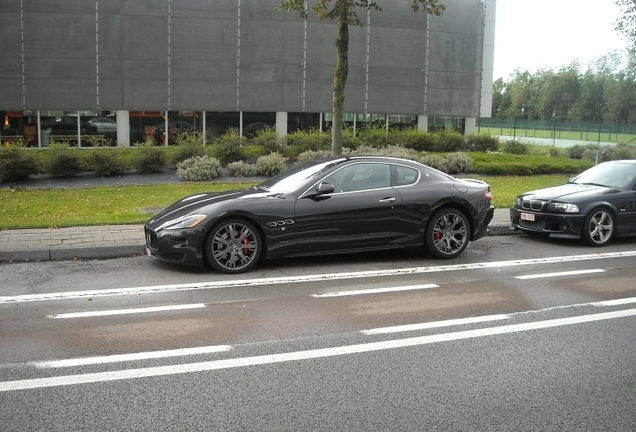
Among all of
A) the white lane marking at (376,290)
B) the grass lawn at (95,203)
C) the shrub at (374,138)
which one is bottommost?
the white lane marking at (376,290)

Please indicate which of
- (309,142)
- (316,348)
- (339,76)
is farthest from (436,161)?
(316,348)

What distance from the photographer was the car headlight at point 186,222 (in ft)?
27.6

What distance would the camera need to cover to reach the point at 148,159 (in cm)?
1889

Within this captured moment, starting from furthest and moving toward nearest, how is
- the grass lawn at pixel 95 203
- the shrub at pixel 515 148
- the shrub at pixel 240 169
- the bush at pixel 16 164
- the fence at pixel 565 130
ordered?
1. the fence at pixel 565 130
2. the shrub at pixel 515 148
3. the shrub at pixel 240 169
4. the bush at pixel 16 164
5. the grass lawn at pixel 95 203

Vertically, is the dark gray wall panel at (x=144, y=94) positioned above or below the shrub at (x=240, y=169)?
above

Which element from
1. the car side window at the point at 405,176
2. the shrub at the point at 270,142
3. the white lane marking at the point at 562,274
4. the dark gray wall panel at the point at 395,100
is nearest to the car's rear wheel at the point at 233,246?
the car side window at the point at 405,176

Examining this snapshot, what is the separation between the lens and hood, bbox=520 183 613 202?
11.2m

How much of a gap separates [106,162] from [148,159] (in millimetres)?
1203

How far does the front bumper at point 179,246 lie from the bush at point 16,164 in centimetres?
1030

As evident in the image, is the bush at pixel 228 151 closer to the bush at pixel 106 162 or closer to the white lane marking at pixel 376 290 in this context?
the bush at pixel 106 162

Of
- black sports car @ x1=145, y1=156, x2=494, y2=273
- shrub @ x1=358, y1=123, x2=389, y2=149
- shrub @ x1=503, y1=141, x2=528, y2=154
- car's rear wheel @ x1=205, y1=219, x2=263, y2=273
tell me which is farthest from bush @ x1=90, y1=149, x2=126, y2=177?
shrub @ x1=503, y1=141, x2=528, y2=154

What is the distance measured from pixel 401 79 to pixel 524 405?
28.4m

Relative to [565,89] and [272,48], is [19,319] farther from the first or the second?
[565,89]

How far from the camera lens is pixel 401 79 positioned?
31.8 m
